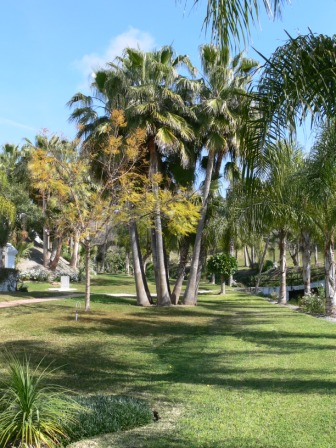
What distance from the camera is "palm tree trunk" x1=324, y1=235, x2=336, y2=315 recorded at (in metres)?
17.6

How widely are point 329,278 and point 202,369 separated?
10201 millimetres

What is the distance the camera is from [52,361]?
30.7ft

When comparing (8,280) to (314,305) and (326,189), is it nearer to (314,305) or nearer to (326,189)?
(314,305)

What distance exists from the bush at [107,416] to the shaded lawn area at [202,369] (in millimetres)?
222

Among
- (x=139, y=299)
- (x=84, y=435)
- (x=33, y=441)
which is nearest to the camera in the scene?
(x=33, y=441)

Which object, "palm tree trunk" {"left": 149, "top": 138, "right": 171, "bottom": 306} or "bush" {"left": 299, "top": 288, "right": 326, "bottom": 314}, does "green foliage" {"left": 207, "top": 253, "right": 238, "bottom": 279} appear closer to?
"palm tree trunk" {"left": 149, "top": 138, "right": 171, "bottom": 306}

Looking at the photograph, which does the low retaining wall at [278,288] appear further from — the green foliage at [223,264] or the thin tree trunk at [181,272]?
the thin tree trunk at [181,272]

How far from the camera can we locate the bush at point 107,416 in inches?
218

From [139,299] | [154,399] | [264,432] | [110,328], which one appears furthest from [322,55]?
[139,299]

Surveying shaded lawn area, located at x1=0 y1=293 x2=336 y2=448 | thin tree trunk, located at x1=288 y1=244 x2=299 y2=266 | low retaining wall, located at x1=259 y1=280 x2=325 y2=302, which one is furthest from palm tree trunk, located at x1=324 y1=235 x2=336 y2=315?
thin tree trunk, located at x1=288 y1=244 x2=299 y2=266

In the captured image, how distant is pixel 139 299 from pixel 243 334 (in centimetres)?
1027

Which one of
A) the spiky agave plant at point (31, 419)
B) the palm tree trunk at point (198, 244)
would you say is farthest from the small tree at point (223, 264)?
the spiky agave plant at point (31, 419)

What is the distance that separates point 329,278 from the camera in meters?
18.0

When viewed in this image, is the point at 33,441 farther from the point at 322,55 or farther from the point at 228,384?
the point at 322,55
